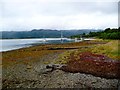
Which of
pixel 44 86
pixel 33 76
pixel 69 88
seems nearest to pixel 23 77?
pixel 33 76

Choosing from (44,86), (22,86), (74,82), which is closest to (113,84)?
(74,82)

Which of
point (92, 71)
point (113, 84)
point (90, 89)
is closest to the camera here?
point (90, 89)

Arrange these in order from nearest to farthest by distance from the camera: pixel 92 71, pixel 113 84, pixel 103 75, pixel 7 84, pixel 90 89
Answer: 1. pixel 90 89
2. pixel 113 84
3. pixel 7 84
4. pixel 103 75
5. pixel 92 71

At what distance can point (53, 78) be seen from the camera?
25.4m

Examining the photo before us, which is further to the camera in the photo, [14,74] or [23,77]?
[14,74]

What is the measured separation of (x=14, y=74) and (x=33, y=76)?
2.80m

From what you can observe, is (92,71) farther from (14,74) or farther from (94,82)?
(14,74)

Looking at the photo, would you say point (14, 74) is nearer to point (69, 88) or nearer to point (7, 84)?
point (7, 84)

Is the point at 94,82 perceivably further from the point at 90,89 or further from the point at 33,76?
the point at 33,76

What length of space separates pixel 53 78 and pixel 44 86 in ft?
10.5

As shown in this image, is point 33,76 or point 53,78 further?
point 33,76

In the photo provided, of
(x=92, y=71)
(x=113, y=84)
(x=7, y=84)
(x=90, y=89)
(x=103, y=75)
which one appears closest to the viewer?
(x=90, y=89)

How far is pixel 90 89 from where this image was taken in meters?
21.1

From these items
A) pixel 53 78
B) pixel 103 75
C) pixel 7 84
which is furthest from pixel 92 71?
pixel 7 84
